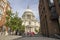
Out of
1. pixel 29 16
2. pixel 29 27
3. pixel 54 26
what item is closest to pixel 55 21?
pixel 54 26

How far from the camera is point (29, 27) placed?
90.8 meters

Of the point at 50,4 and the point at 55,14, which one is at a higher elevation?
Result: the point at 50,4

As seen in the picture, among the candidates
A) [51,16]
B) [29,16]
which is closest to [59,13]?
[51,16]

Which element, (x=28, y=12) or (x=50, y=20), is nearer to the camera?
(x=50, y=20)

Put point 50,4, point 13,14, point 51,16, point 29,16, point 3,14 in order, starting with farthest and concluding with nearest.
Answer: point 29,16
point 3,14
point 13,14
point 50,4
point 51,16

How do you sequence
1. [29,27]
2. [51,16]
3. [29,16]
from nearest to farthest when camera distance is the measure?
1. [51,16]
2. [29,27]
3. [29,16]

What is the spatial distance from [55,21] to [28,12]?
71426mm

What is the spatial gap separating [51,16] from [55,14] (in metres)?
1.34

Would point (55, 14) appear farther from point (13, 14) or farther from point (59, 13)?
point (13, 14)

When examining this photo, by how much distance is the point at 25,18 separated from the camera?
95.1 metres

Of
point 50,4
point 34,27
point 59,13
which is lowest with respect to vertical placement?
point 34,27

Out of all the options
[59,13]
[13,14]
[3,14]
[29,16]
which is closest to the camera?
[59,13]

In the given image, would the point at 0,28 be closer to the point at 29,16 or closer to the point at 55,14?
the point at 55,14

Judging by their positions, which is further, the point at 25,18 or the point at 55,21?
the point at 25,18
